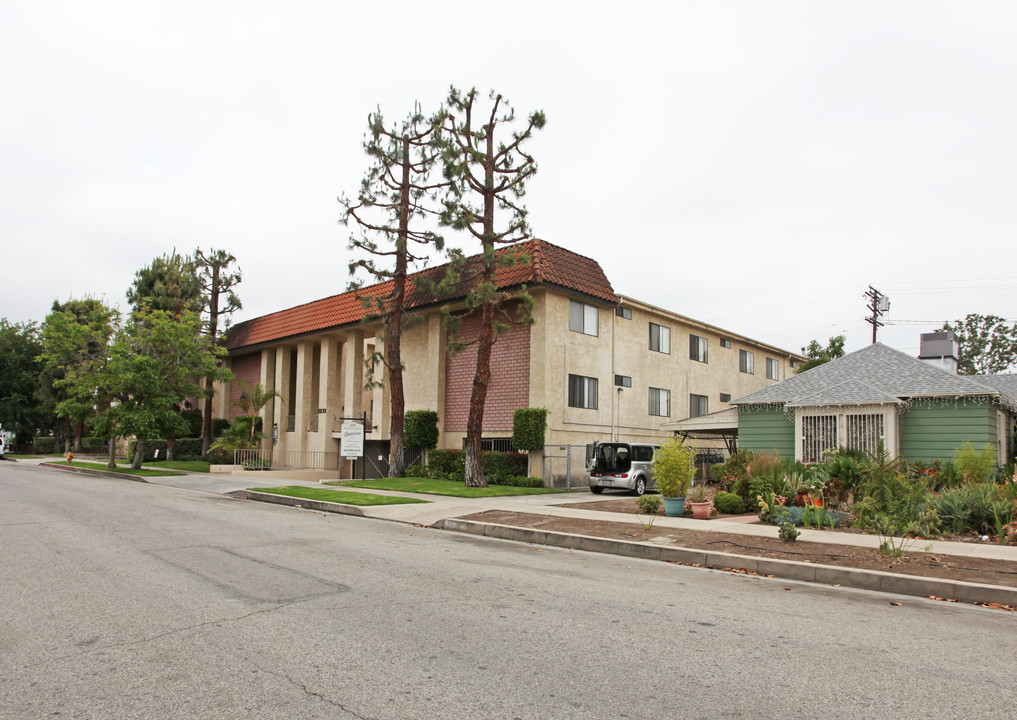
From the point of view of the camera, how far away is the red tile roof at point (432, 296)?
85.7 feet

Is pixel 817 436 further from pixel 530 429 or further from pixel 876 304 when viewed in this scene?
pixel 876 304

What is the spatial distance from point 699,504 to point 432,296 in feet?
55.7

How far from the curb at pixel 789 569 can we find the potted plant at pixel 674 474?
3.68 metres

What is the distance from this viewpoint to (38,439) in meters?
59.2

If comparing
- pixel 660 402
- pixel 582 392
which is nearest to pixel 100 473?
pixel 582 392

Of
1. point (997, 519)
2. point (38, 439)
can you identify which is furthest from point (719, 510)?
point (38, 439)

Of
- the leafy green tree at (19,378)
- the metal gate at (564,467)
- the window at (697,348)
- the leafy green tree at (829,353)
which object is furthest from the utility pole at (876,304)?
the leafy green tree at (19,378)

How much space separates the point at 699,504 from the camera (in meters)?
14.9

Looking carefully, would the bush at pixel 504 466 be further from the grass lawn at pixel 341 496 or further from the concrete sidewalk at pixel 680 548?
the grass lawn at pixel 341 496

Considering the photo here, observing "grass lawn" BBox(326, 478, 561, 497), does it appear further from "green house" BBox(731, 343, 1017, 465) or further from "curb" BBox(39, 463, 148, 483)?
"curb" BBox(39, 463, 148, 483)

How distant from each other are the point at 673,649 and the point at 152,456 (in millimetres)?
43718

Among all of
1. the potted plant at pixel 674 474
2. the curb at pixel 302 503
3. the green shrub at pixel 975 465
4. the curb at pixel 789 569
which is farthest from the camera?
the curb at pixel 302 503

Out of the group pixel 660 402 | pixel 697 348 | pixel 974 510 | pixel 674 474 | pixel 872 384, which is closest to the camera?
pixel 974 510

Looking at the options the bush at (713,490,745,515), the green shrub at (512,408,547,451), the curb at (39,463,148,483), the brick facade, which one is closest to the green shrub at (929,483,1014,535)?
the bush at (713,490,745,515)
